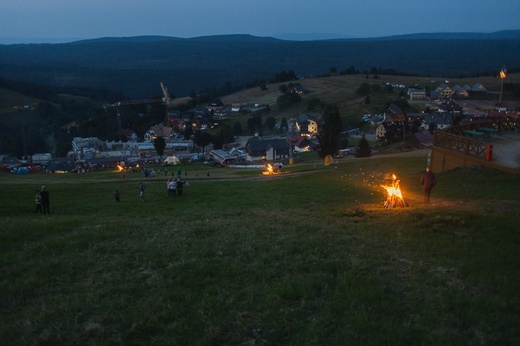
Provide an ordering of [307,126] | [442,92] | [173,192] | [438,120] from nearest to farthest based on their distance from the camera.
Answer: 1. [173,192]
2. [438,120]
3. [307,126]
4. [442,92]

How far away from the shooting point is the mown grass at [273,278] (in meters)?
5.95

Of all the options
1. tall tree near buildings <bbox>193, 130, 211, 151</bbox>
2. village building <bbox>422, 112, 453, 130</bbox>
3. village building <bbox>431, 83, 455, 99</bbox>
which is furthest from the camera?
village building <bbox>431, 83, 455, 99</bbox>

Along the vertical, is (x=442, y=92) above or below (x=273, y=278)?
above

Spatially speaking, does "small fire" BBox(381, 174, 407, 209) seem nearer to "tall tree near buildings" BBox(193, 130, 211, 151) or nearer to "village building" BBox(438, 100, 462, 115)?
"tall tree near buildings" BBox(193, 130, 211, 151)

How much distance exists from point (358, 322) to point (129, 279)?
4342 millimetres

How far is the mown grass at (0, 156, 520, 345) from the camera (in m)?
5.95

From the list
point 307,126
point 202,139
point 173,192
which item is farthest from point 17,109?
point 173,192

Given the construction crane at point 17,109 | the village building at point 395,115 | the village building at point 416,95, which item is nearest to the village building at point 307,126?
the village building at point 395,115

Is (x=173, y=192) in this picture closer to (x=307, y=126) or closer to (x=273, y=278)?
(x=273, y=278)

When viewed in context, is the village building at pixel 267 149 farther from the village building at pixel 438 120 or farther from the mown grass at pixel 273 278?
the mown grass at pixel 273 278

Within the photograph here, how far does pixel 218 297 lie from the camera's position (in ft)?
22.9

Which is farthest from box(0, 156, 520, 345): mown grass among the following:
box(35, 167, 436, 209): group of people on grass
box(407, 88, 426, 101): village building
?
box(407, 88, 426, 101): village building

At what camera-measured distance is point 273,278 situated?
7.76 m

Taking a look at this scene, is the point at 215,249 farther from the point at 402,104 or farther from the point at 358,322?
the point at 402,104
